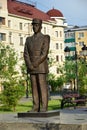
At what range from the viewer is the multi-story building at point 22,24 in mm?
65750

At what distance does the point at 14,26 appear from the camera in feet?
227

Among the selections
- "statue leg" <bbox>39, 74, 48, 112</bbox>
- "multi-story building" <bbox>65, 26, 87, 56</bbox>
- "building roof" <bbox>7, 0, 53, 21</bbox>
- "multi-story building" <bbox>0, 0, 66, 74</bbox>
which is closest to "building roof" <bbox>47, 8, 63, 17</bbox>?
"multi-story building" <bbox>0, 0, 66, 74</bbox>

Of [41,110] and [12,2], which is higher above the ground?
[12,2]

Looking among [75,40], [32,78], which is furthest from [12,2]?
[32,78]

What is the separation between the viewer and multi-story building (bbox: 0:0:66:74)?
65.8 m

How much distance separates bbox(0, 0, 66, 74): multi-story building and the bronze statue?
50.6 m

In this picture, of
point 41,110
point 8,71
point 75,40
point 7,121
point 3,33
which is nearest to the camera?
point 7,121

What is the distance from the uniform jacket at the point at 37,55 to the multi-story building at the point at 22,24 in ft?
166

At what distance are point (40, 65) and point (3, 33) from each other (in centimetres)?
5214

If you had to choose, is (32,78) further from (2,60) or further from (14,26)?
(14,26)

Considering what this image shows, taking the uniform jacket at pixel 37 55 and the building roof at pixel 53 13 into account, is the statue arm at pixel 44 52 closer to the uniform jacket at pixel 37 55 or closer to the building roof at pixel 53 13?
the uniform jacket at pixel 37 55

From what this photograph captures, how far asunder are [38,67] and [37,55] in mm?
355

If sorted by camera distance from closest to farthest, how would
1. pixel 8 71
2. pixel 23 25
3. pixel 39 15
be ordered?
pixel 8 71, pixel 23 25, pixel 39 15

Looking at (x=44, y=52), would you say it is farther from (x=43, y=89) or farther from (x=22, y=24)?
(x=22, y=24)
